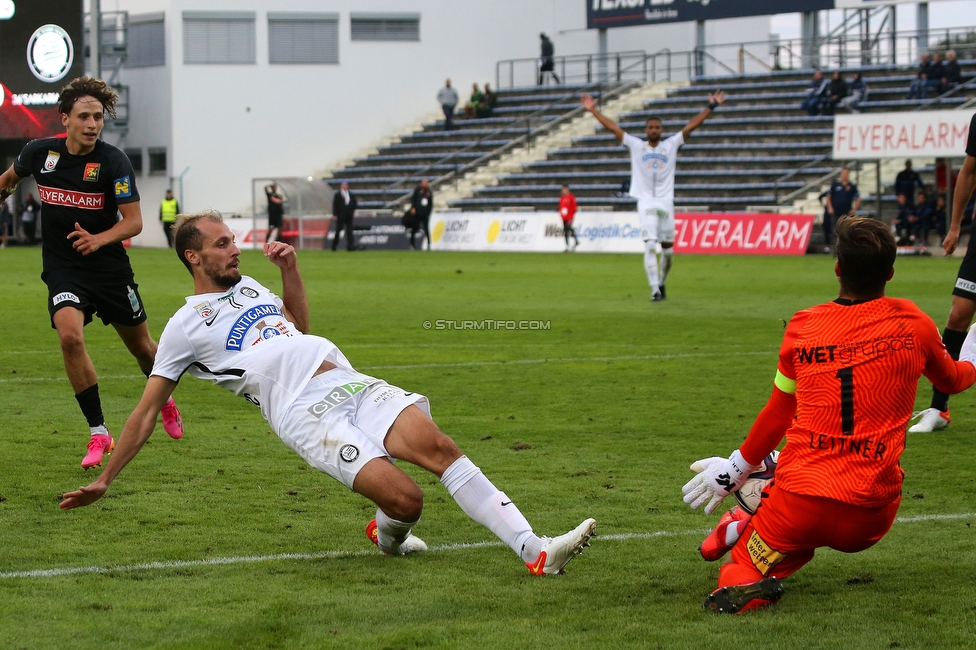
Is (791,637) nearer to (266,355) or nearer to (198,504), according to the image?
(266,355)

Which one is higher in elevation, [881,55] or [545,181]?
[881,55]

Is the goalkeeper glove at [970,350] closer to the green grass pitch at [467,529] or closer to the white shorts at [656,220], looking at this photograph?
the green grass pitch at [467,529]

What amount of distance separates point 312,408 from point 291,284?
83 cm

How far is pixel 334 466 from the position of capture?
4742 millimetres

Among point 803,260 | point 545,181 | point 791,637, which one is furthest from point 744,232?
point 791,637

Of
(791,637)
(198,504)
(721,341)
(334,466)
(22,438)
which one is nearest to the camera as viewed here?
(791,637)

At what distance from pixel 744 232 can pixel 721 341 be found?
62.2ft

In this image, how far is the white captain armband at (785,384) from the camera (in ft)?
14.5

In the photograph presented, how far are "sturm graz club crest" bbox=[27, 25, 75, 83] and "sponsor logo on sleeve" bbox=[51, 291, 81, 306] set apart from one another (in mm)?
23440

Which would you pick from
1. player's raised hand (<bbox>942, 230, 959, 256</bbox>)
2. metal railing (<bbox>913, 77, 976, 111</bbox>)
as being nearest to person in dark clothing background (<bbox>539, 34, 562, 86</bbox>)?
metal railing (<bbox>913, 77, 976, 111</bbox>)

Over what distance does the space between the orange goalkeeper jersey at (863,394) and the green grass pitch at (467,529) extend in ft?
1.45

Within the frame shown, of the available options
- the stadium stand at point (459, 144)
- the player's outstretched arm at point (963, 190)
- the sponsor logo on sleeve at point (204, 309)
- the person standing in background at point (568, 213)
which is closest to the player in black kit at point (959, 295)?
the player's outstretched arm at point (963, 190)

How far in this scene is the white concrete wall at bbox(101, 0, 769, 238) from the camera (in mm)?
45625

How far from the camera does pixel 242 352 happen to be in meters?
5.02
